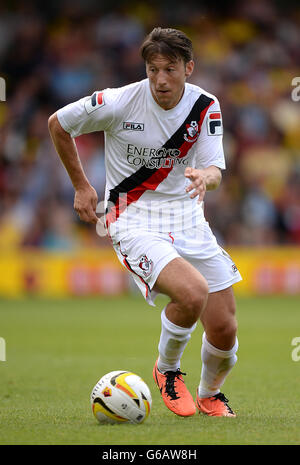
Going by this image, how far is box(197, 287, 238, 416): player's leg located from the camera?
5.21 m

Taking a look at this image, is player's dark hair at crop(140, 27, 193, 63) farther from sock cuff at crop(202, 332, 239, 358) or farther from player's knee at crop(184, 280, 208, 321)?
sock cuff at crop(202, 332, 239, 358)

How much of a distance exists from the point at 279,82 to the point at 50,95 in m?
5.49

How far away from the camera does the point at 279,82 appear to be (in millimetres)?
18844

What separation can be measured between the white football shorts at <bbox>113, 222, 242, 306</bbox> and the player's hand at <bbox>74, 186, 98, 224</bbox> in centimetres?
28

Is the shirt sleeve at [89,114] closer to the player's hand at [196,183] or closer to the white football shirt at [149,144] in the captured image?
the white football shirt at [149,144]

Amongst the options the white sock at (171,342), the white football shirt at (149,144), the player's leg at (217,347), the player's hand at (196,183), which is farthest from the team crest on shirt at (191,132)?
the white sock at (171,342)

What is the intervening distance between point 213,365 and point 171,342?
1.42 ft

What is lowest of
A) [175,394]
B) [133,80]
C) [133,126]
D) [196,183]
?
[175,394]

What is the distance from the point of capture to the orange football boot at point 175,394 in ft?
17.0

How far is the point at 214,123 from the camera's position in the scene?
532cm

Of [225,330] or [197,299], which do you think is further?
[225,330]

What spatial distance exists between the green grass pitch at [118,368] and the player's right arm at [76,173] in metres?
1.35

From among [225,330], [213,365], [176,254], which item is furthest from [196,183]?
[213,365]

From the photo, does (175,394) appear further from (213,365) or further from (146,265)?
(146,265)
